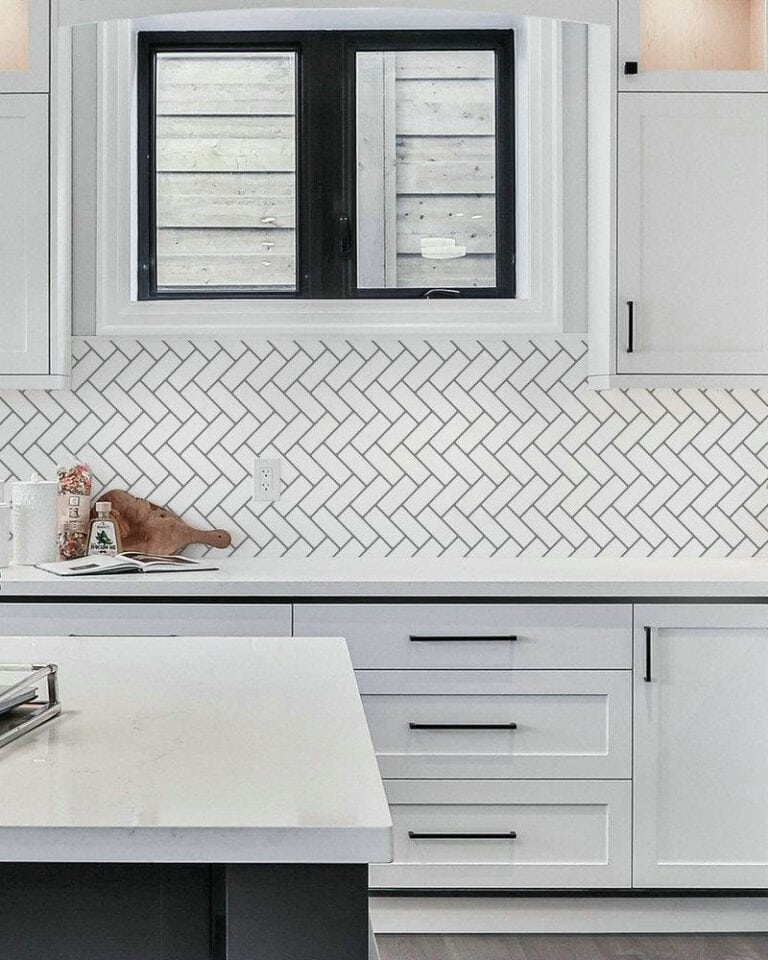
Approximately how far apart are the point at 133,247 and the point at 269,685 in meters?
2.24

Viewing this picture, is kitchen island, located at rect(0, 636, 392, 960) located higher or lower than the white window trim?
lower

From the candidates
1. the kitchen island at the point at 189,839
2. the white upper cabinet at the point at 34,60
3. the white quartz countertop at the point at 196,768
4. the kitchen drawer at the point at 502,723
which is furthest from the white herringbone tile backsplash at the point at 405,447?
the kitchen island at the point at 189,839

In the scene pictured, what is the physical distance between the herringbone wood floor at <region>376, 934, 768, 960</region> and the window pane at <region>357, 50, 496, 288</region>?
1.94 metres

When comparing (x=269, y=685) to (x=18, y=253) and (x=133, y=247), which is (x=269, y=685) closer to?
(x=18, y=253)

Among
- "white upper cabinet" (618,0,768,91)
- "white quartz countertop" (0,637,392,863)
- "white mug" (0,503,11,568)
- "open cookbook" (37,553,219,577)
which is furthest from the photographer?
"white upper cabinet" (618,0,768,91)

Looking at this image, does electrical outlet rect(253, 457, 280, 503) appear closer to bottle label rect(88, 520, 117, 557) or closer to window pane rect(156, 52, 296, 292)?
bottle label rect(88, 520, 117, 557)

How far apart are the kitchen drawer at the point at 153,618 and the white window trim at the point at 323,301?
A: 0.95m

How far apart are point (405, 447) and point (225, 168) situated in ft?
3.49

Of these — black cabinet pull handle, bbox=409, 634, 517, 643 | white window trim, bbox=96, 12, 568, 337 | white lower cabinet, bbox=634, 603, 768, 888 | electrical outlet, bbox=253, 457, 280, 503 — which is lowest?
white lower cabinet, bbox=634, 603, 768, 888

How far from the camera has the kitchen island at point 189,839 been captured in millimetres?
865

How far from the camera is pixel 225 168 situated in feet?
11.1

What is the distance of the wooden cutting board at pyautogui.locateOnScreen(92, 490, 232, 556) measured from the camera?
3.25 meters

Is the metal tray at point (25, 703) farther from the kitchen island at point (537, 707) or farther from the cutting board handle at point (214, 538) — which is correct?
the cutting board handle at point (214, 538)

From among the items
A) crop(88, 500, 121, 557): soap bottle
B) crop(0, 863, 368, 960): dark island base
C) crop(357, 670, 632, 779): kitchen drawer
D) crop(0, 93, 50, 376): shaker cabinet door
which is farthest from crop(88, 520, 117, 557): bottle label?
→ crop(0, 863, 368, 960): dark island base
